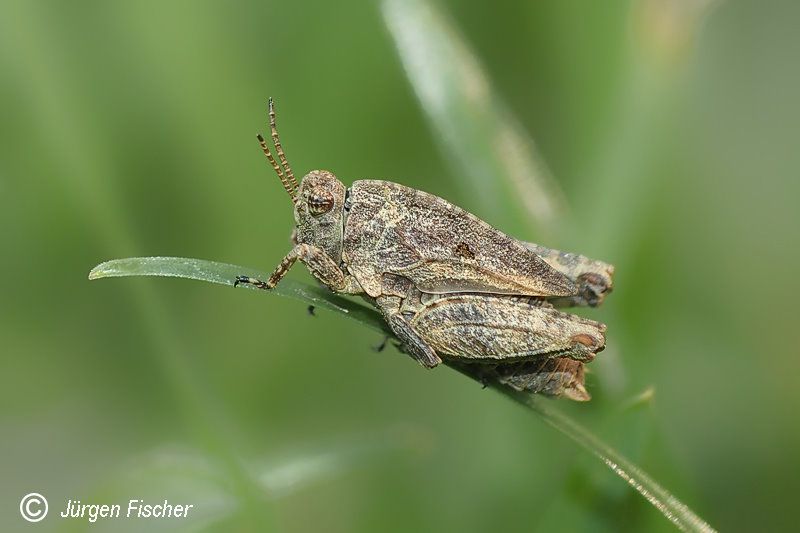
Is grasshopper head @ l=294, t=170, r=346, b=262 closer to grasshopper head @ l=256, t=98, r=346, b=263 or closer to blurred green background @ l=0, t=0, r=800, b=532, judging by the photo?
grasshopper head @ l=256, t=98, r=346, b=263

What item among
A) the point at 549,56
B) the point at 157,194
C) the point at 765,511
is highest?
the point at 549,56

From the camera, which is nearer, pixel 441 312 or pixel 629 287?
pixel 441 312

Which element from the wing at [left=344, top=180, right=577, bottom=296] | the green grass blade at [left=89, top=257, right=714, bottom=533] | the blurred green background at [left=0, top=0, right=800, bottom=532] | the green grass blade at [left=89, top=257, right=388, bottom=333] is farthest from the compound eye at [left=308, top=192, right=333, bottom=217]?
the blurred green background at [left=0, top=0, right=800, bottom=532]

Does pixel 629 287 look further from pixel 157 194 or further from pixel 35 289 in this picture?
pixel 35 289

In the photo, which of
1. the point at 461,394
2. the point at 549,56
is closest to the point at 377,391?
the point at 461,394

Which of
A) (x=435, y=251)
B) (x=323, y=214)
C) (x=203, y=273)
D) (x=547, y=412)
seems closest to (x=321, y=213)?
(x=323, y=214)

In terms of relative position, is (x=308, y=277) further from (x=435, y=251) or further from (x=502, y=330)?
(x=502, y=330)

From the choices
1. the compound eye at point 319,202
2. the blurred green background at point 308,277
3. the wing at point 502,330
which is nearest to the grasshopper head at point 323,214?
the compound eye at point 319,202
